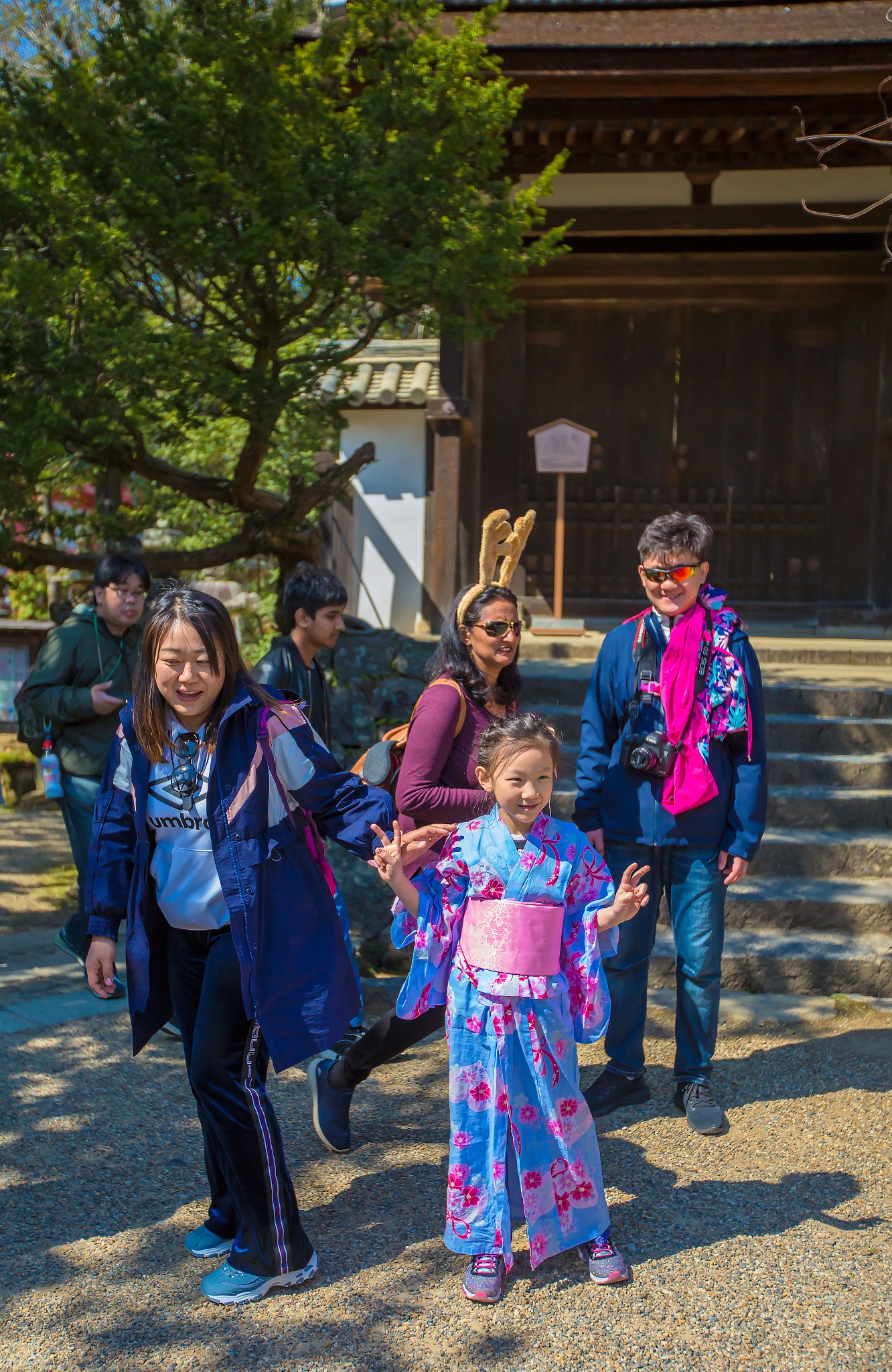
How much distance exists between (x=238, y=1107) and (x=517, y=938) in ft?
2.47

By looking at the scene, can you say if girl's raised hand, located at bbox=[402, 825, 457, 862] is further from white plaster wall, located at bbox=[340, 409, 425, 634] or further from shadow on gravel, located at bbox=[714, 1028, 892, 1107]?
white plaster wall, located at bbox=[340, 409, 425, 634]

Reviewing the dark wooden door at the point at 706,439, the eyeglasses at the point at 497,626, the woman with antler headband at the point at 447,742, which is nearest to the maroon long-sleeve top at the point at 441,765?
the woman with antler headband at the point at 447,742

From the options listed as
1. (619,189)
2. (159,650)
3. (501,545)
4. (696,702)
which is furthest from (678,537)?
(619,189)

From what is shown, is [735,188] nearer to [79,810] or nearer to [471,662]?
[471,662]

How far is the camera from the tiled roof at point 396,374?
10.5 meters

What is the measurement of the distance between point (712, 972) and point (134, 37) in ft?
15.9

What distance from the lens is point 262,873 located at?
257cm

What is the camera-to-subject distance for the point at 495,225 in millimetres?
5582

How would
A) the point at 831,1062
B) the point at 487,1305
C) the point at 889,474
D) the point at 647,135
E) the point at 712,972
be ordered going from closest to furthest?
the point at 487,1305
the point at 712,972
the point at 831,1062
the point at 647,135
the point at 889,474

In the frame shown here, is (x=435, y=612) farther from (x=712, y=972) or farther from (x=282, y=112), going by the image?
(x=712, y=972)

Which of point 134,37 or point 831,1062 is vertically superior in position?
point 134,37

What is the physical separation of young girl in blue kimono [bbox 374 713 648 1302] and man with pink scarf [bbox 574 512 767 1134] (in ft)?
2.64

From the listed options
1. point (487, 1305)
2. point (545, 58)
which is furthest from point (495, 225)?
point (487, 1305)

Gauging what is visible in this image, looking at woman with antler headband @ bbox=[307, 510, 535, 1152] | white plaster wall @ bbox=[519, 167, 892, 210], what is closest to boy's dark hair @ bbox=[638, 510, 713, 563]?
woman with antler headband @ bbox=[307, 510, 535, 1152]
